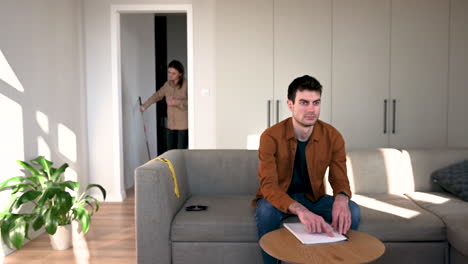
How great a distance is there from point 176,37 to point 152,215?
5.91 m

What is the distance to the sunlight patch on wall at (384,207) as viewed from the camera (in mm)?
2602

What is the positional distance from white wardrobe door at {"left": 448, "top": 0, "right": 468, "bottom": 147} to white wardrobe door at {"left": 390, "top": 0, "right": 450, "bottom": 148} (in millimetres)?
53

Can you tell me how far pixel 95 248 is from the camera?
131 inches

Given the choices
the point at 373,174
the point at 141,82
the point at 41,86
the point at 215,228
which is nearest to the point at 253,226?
the point at 215,228

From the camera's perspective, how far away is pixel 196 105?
4859 mm

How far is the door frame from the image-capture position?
A: 4812 millimetres

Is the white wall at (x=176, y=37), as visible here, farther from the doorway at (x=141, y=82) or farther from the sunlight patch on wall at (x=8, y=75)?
the sunlight patch on wall at (x=8, y=75)

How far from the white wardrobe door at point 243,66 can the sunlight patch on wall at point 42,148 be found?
1527 mm

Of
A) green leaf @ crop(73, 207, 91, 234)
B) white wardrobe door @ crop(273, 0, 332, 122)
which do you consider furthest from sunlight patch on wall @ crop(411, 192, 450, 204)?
green leaf @ crop(73, 207, 91, 234)

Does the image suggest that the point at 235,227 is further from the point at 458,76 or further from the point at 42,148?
the point at 458,76

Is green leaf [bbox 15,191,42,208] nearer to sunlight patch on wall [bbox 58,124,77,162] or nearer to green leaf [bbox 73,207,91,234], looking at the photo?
green leaf [bbox 73,207,91,234]

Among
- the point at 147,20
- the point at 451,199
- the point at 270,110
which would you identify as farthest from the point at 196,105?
the point at 451,199

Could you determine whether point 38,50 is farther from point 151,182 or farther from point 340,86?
point 340,86

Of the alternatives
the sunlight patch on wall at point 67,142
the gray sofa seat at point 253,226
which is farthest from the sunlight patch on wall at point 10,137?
the gray sofa seat at point 253,226
